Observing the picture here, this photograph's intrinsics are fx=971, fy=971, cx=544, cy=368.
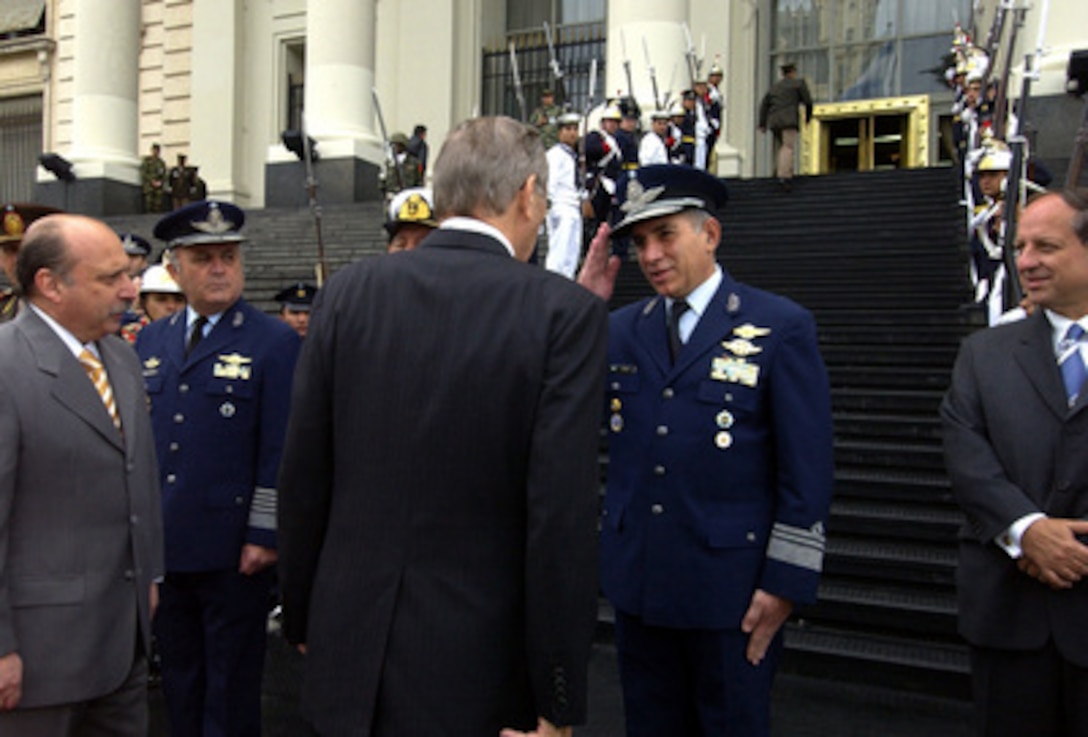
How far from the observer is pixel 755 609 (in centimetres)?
256

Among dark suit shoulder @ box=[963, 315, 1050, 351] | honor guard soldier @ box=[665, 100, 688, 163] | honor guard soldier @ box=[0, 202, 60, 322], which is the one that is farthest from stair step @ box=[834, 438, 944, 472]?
honor guard soldier @ box=[665, 100, 688, 163]

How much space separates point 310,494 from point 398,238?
2.14m

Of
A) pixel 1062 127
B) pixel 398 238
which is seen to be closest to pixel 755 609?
pixel 398 238

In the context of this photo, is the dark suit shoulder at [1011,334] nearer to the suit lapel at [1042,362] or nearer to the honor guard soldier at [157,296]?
the suit lapel at [1042,362]

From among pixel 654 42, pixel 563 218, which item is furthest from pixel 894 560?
pixel 654 42

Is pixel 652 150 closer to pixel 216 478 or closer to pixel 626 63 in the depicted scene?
pixel 626 63

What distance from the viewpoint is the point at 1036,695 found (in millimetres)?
2535

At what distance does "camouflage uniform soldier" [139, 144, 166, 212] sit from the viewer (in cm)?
1859

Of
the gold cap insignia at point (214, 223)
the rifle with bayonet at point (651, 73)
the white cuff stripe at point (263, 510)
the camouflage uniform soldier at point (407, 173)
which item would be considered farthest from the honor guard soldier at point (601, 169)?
the white cuff stripe at point (263, 510)

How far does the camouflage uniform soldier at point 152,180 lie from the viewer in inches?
732

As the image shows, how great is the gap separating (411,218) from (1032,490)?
2429 mm

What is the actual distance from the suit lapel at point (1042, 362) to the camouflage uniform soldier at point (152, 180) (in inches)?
727

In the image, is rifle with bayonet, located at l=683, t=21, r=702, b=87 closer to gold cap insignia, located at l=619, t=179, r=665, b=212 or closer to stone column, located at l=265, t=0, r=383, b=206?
stone column, located at l=265, t=0, r=383, b=206

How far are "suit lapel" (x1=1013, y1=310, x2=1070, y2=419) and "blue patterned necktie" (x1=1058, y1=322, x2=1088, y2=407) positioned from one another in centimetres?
2
